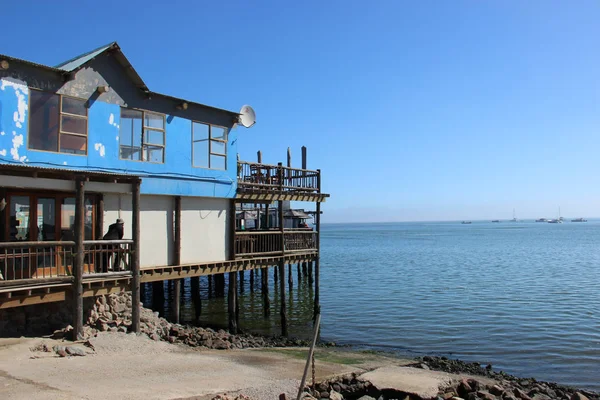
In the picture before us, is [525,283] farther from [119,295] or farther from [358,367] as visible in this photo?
[119,295]

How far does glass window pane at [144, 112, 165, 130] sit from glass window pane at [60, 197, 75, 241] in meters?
3.91

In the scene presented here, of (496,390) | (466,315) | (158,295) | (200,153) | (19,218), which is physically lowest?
(466,315)

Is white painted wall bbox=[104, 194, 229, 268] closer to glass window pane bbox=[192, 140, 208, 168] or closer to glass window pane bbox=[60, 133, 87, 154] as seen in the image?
glass window pane bbox=[192, 140, 208, 168]

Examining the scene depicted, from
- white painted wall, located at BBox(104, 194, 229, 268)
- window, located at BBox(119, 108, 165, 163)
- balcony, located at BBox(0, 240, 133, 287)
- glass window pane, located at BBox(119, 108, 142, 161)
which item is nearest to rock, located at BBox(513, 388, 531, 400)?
balcony, located at BBox(0, 240, 133, 287)

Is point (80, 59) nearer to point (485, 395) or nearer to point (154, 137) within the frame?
point (154, 137)

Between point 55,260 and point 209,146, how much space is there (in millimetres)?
7297

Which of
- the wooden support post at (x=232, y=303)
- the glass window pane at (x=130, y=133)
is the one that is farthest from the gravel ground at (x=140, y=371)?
the wooden support post at (x=232, y=303)

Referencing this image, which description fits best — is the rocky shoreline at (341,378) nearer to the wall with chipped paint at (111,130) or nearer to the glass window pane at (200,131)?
the wall with chipped paint at (111,130)

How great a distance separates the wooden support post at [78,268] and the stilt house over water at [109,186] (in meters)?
0.03

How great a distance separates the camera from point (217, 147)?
2102 cm

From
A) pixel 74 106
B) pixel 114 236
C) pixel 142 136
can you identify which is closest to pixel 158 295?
pixel 142 136

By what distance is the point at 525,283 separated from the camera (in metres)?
39.5

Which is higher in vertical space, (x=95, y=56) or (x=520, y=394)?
(x=95, y=56)

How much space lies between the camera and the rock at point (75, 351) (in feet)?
43.0
